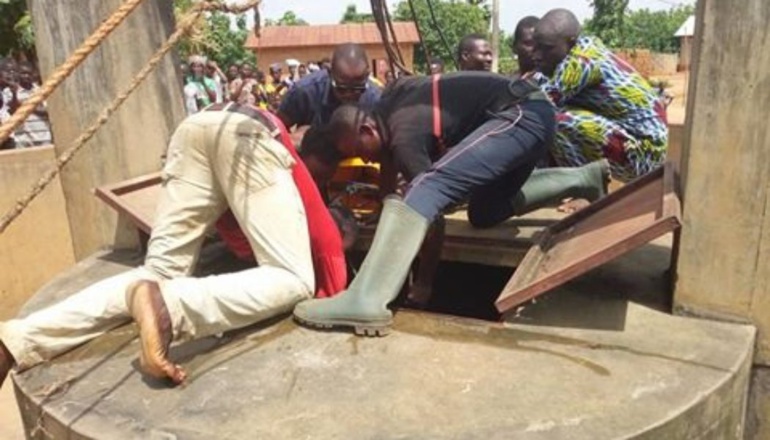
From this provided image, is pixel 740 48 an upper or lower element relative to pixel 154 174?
upper

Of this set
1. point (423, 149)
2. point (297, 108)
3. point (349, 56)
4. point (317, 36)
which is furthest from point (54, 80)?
point (317, 36)

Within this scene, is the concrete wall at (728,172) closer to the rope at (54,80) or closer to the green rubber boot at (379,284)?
the green rubber boot at (379,284)

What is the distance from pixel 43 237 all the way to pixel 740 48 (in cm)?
508

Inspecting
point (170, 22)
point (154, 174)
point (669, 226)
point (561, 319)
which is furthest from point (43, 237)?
point (669, 226)

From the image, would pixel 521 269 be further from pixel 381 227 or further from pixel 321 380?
pixel 321 380

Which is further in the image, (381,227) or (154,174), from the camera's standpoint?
(154,174)

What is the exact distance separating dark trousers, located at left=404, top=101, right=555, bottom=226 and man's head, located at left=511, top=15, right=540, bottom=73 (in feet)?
6.94

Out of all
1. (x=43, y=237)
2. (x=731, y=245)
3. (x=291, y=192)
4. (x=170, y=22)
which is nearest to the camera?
(x=731, y=245)

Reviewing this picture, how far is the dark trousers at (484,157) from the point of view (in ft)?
10.2

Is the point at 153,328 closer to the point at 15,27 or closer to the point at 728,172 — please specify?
the point at 728,172

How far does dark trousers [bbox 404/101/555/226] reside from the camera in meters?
3.09

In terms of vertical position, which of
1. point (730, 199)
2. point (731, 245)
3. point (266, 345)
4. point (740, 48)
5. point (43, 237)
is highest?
point (740, 48)

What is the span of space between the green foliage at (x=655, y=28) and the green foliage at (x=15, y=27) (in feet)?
153

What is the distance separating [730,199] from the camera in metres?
2.73
